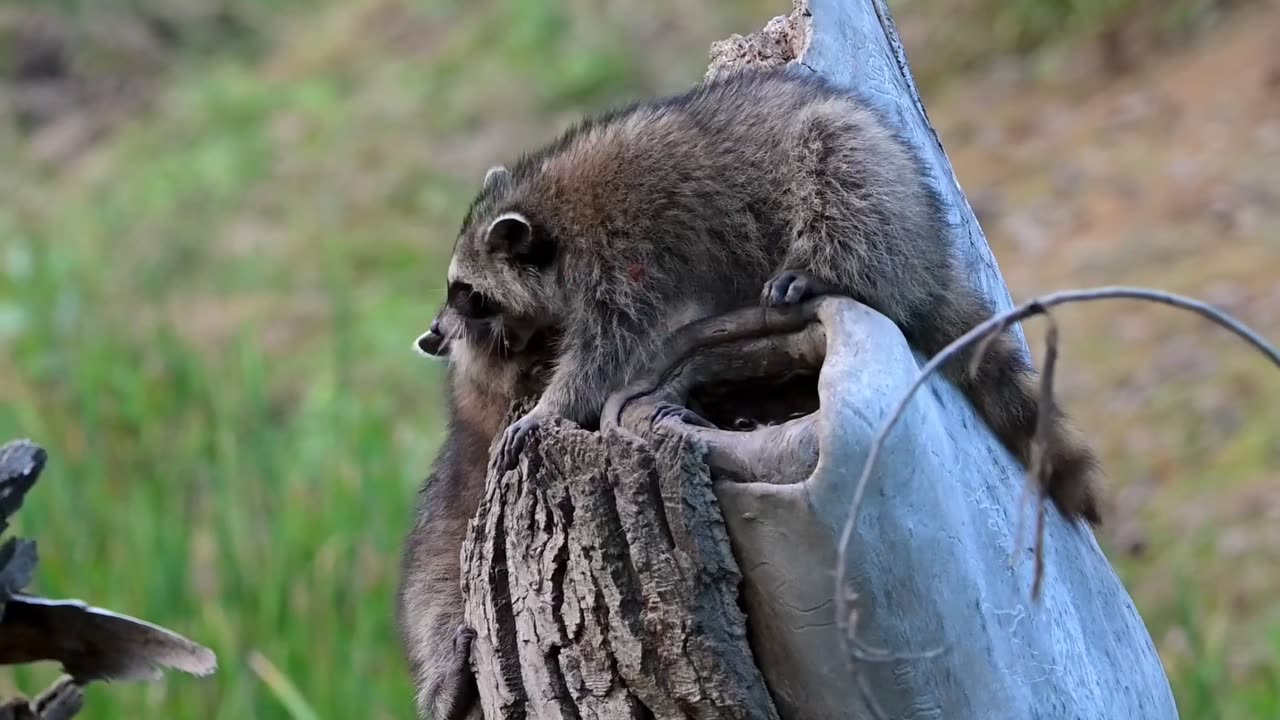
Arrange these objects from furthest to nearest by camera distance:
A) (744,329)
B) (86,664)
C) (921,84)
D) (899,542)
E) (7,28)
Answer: (7,28), (921,84), (86,664), (744,329), (899,542)

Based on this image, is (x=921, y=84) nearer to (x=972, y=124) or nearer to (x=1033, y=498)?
(x=972, y=124)

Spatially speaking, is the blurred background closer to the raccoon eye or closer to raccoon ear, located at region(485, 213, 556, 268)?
the raccoon eye

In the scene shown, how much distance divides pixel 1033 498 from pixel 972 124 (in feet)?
19.3

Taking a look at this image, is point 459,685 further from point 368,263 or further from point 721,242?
point 368,263

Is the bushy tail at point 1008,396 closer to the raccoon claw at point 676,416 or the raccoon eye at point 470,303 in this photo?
the raccoon claw at point 676,416

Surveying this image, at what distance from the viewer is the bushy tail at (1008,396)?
1.99 m

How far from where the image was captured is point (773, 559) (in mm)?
1715

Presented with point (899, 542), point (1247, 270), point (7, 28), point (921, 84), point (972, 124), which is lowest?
point (899, 542)

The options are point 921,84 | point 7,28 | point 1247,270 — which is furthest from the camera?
point 7,28

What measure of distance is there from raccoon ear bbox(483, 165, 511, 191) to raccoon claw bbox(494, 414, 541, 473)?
0.86 metres

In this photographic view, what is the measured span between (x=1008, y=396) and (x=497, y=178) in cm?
116

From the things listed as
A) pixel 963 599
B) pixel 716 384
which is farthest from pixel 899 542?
pixel 716 384

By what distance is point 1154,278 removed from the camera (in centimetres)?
556

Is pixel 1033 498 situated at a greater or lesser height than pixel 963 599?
greater
